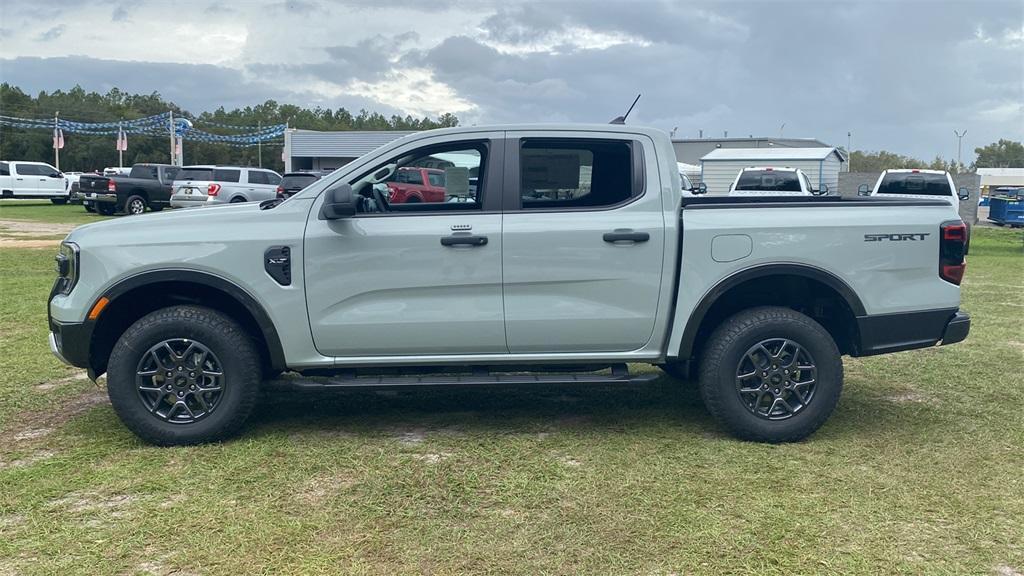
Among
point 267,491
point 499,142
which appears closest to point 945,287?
point 499,142

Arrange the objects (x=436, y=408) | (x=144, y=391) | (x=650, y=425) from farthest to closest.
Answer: (x=436, y=408) < (x=650, y=425) < (x=144, y=391)

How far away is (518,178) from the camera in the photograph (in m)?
4.90

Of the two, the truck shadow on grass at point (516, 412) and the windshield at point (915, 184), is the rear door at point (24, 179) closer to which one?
the windshield at point (915, 184)

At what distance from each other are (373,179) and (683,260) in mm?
1831

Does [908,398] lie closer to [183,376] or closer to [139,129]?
[183,376]

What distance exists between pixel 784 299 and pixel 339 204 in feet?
8.95

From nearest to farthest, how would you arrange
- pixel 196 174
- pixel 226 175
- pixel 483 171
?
pixel 483 171
pixel 226 175
pixel 196 174

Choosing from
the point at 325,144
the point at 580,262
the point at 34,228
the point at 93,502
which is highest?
the point at 325,144

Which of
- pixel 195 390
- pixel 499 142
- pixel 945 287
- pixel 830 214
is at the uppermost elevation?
pixel 499 142

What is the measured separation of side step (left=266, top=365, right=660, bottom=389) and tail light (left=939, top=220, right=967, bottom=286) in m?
1.78

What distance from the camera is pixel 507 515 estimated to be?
388 centimetres

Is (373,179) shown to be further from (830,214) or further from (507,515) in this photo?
(830,214)

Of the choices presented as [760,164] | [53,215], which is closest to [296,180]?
[53,215]

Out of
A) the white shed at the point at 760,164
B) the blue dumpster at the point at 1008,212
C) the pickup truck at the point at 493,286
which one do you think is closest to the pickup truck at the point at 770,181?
the blue dumpster at the point at 1008,212
